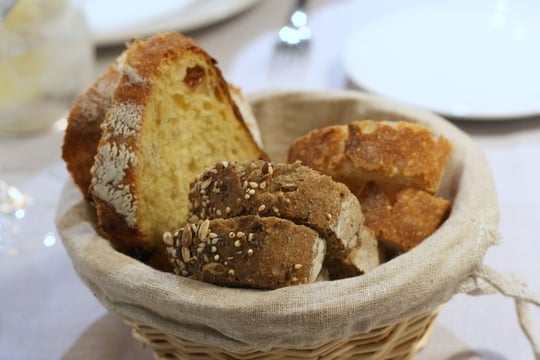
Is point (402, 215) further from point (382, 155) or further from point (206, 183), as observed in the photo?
point (206, 183)

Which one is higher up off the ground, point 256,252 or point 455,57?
point 256,252

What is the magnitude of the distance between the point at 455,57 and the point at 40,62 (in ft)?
2.78

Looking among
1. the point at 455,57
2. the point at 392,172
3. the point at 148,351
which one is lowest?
the point at 148,351

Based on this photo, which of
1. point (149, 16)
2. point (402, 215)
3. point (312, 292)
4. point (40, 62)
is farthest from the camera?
point (149, 16)

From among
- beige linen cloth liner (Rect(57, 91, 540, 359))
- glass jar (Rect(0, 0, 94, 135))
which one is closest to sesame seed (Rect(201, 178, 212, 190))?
beige linen cloth liner (Rect(57, 91, 540, 359))

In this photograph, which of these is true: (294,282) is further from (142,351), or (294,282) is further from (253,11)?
(253,11)

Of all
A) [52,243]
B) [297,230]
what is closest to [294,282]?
[297,230]

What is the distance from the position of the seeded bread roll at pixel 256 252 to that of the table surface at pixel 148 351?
259mm

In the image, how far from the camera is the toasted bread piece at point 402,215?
75 cm

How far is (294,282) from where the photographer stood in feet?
2.03

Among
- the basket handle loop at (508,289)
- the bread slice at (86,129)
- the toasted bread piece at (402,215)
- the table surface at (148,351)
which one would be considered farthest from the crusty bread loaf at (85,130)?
the basket handle loop at (508,289)

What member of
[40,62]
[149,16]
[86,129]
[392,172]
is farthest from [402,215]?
[149,16]

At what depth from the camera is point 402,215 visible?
0.76 meters

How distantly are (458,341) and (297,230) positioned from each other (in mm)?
315
